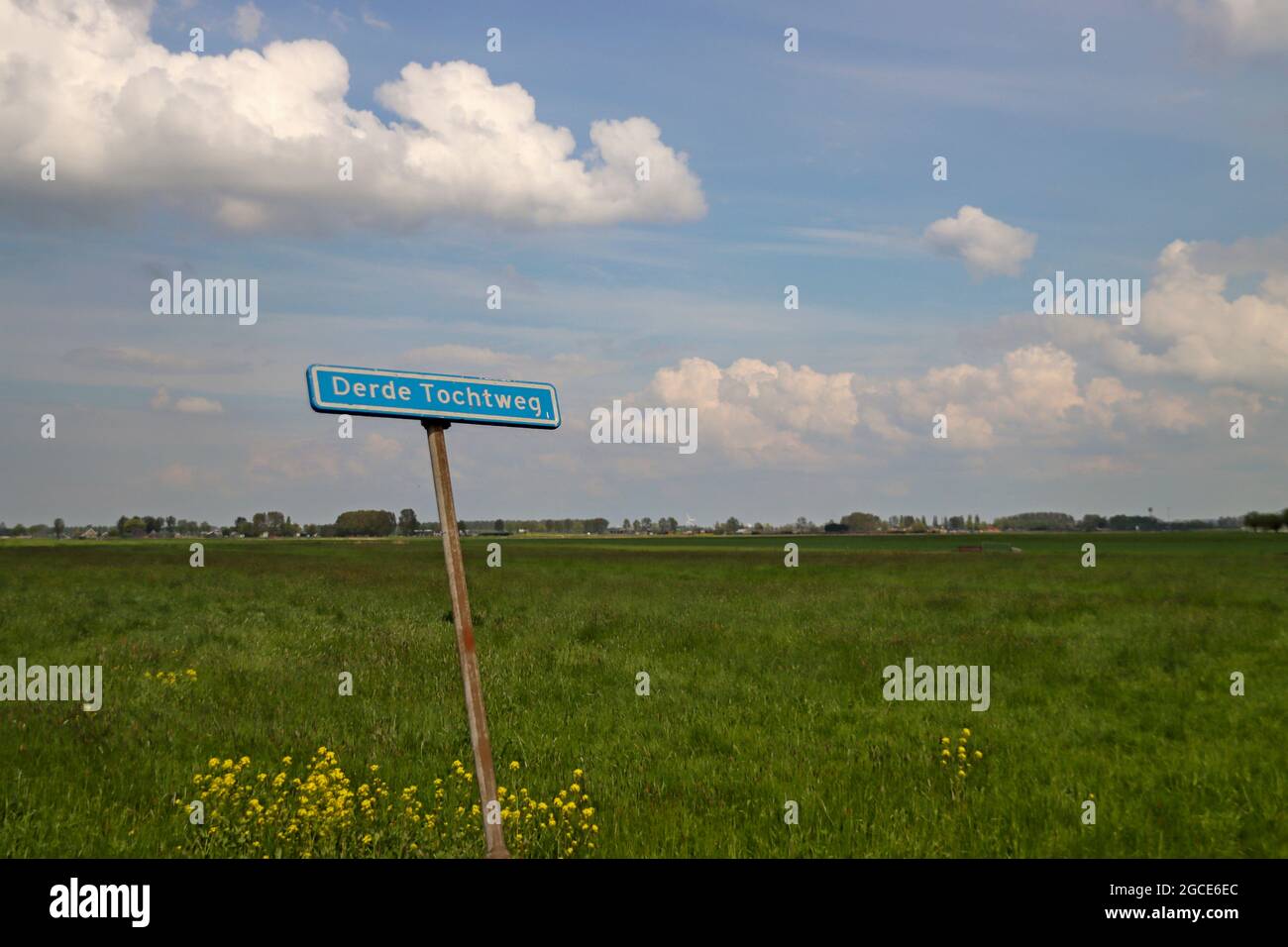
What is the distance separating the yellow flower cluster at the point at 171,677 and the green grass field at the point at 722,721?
21 centimetres

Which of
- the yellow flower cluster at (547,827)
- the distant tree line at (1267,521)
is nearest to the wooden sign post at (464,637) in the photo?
the yellow flower cluster at (547,827)

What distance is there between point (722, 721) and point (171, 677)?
838cm

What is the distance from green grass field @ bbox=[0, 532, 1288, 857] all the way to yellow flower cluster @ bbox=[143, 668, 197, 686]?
0.68 ft

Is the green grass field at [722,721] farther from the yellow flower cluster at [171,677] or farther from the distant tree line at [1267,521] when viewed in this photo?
the distant tree line at [1267,521]

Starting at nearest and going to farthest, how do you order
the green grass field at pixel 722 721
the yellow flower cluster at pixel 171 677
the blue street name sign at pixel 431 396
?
the blue street name sign at pixel 431 396, the green grass field at pixel 722 721, the yellow flower cluster at pixel 171 677

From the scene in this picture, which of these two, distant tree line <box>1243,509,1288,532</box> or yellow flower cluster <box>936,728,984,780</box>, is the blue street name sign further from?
distant tree line <box>1243,509,1288,532</box>

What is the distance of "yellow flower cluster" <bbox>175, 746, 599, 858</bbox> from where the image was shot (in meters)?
6.97

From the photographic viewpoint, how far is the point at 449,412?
571 centimetres

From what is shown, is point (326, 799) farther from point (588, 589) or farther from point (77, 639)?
point (588, 589)

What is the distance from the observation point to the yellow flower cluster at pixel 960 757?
Result: 9.52 m

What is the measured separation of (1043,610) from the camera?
23.0 metres

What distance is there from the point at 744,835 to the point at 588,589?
81.9ft

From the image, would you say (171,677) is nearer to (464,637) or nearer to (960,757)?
(464,637)
